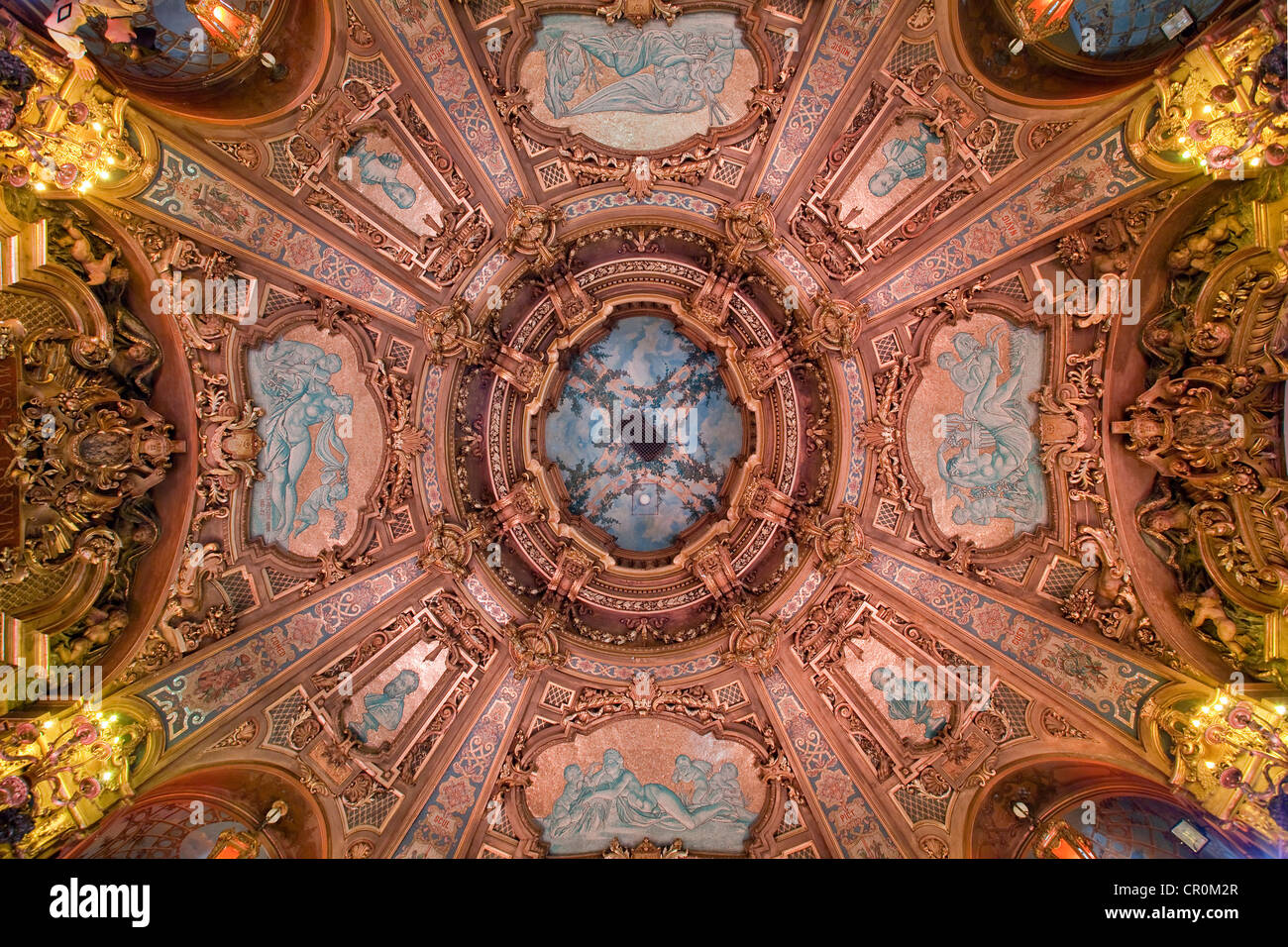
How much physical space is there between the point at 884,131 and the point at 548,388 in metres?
9.58

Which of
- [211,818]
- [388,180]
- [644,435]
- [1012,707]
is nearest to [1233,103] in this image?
[1012,707]

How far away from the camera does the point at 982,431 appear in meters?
13.3

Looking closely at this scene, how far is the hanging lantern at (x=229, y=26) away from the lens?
9961mm

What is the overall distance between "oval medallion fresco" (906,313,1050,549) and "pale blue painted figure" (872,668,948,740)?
11.8ft

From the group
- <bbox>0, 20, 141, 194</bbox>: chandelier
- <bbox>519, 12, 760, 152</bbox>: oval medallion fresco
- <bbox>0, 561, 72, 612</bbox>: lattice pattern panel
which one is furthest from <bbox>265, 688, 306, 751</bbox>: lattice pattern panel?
<bbox>519, 12, 760, 152</bbox>: oval medallion fresco

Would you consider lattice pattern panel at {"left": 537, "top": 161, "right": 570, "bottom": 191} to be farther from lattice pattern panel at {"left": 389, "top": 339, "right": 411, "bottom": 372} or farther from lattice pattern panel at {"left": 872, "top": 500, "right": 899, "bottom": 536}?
lattice pattern panel at {"left": 872, "top": 500, "right": 899, "bottom": 536}

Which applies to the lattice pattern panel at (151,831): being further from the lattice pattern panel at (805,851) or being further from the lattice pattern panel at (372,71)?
the lattice pattern panel at (372,71)

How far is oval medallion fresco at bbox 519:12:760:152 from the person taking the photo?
39.6 feet

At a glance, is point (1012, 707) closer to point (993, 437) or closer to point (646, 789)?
point (993, 437)

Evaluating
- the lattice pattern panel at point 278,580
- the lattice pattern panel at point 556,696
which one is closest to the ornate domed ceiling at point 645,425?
the lattice pattern panel at point 556,696

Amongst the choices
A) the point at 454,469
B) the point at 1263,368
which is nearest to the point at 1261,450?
the point at 1263,368

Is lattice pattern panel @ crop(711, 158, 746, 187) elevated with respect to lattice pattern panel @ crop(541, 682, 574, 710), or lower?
elevated

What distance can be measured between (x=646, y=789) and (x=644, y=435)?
903 cm

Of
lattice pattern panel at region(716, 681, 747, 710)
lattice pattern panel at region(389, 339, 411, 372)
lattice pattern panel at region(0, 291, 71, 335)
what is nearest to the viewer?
lattice pattern panel at region(0, 291, 71, 335)
